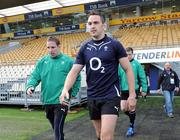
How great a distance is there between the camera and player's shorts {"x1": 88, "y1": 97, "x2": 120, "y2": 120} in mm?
4320

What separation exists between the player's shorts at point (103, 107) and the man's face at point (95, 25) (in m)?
0.83

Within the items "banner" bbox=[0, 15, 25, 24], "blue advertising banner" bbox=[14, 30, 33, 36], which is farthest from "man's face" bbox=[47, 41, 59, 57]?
"blue advertising banner" bbox=[14, 30, 33, 36]

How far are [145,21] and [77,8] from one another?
17.4 ft

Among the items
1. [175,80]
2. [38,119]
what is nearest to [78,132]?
[38,119]

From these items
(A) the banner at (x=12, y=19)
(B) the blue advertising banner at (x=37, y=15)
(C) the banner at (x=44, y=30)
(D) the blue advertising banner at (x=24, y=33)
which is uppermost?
(B) the blue advertising banner at (x=37, y=15)

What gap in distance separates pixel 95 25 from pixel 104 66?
518 millimetres

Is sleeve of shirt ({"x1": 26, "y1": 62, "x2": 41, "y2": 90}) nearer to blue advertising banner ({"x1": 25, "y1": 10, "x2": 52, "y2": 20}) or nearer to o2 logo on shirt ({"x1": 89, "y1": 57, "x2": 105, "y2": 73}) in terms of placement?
o2 logo on shirt ({"x1": 89, "y1": 57, "x2": 105, "y2": 73})

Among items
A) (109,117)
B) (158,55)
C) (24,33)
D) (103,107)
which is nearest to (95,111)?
(103,107)

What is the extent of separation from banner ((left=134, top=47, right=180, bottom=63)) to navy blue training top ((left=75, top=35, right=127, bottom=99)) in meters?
12.5

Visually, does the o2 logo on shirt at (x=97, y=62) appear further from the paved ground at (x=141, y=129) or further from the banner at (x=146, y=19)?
the banner at (x=146, y=19)

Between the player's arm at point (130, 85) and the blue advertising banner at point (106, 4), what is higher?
the blue advertising banner at point (106, 4)

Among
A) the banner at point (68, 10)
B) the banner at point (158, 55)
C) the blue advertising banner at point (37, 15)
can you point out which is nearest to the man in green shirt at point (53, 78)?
the banner at point (158, 55)

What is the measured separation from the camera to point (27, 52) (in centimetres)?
2586

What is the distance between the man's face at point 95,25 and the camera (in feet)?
14.4
